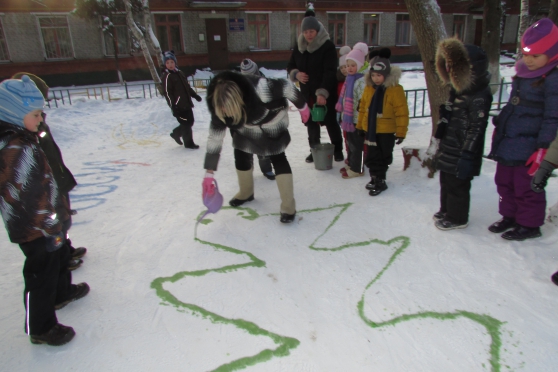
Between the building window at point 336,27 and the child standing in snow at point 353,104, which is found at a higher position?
the building window at point 336,27

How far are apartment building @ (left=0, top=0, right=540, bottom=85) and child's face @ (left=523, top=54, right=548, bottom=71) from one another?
62.3ft

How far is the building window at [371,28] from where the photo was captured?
75.9ft

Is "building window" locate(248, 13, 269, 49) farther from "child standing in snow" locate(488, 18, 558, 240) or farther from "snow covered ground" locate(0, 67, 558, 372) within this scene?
"child standing in snow" locate(488, 18, 558, 240)

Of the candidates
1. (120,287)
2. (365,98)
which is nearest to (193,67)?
(365,98)

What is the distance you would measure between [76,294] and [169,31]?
19843 mm

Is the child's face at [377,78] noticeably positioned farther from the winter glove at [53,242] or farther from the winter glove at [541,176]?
the winter glove at [53,242]

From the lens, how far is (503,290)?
248cm

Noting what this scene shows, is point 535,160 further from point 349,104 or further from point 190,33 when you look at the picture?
point 190,33

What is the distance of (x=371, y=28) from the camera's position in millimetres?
23375

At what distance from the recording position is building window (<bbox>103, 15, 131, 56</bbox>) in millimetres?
18812

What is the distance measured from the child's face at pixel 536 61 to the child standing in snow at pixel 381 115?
119 centimetres

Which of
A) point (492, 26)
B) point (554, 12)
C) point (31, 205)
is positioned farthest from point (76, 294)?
point (492, 26)

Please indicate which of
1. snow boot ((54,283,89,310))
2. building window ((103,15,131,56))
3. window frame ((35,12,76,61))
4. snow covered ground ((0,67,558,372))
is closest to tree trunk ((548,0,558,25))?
snow covered ground ((0,67,558,372))

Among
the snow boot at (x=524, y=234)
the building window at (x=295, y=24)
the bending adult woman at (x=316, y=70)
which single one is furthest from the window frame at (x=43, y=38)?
the snow boot at (x=524, y=234)
